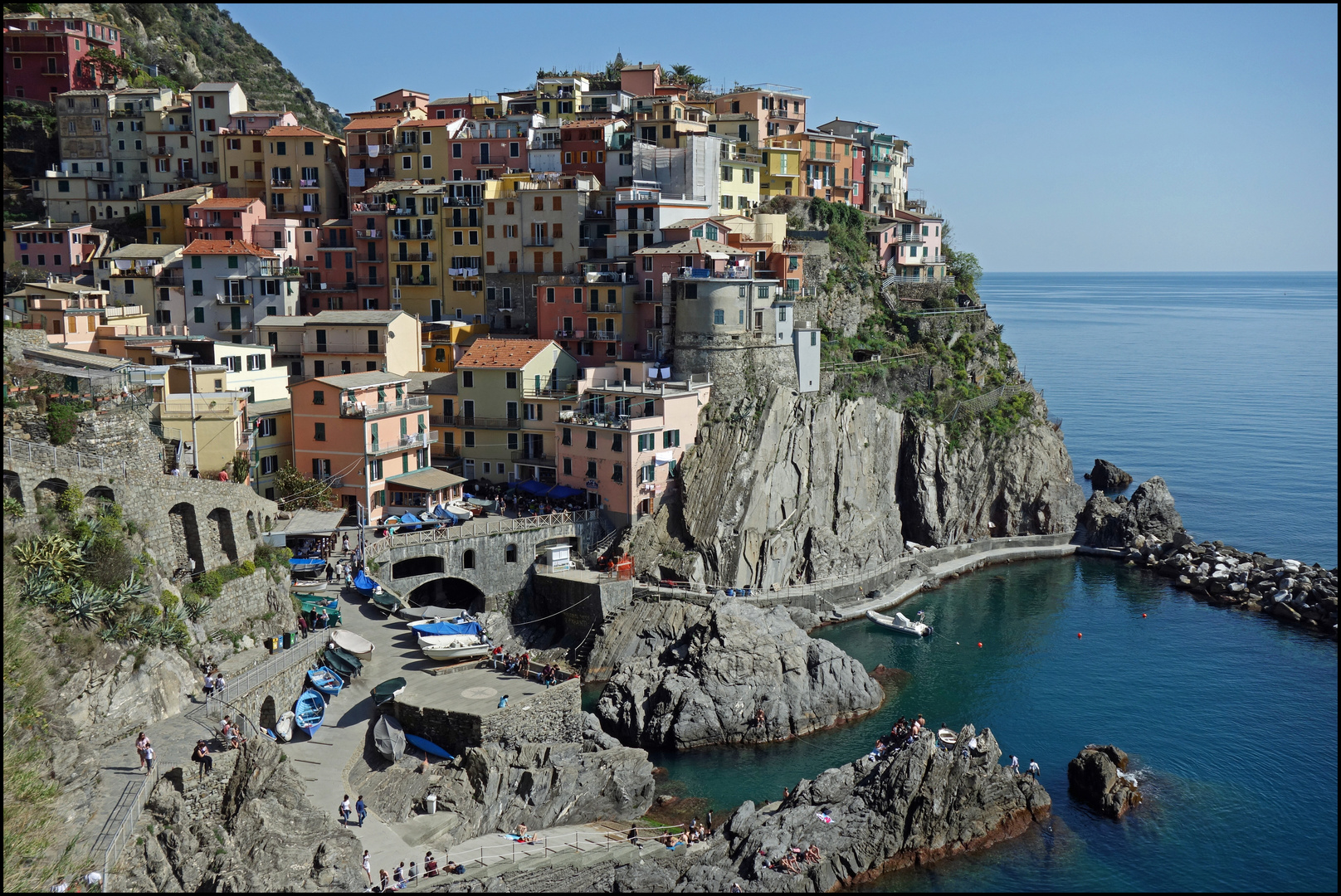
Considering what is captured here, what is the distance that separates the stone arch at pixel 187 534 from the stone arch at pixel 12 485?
257 inches

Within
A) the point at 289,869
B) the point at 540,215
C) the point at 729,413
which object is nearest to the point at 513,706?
the point at 289,869

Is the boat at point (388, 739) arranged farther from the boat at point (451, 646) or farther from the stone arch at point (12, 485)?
the stone arch at point (12, 485)

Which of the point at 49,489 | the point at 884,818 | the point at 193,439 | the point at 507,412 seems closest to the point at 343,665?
the point at 49,489

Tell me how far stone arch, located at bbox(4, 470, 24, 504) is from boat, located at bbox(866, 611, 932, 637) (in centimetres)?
3956

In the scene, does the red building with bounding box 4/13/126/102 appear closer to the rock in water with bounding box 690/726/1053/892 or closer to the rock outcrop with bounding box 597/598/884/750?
the rock outcrop with bounding box 597/598/884/750

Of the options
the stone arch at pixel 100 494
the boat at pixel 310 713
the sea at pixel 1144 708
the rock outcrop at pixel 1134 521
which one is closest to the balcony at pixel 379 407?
the stone arch at pixel 100 494

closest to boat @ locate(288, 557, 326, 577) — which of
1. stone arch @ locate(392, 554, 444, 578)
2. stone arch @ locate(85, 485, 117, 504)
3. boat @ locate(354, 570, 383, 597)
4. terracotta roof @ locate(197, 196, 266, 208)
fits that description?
boat @ locate(354, 570, 383, 597)

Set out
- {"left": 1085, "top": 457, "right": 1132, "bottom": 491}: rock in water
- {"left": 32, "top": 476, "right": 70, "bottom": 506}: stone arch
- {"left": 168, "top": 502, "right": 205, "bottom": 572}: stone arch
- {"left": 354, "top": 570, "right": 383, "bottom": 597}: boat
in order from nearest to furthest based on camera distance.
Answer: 1. {"left": 32, "top": 476, "right": 70, "bottom": 506}: stone arch
2. {"left": 168, "top": 502, "right": 205, "bottom": 572}: stone arch
3. {"left": 354, "top": 570, "right": 383, "bottom": 597}: boat
4. {"left": 1085, "top": 457, "right": 1132, "bottom": 491}: rock in water

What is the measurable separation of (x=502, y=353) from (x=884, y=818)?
33.0 metres

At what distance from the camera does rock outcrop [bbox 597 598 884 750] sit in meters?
44.5

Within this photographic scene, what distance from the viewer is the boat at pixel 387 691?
37.8 meters

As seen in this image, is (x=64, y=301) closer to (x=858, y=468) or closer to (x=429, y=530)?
(x=429, y=530)

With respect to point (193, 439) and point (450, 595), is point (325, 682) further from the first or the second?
point (193, 439)

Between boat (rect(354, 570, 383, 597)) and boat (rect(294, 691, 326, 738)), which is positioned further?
boat (rect(354, 570, 383, 597))
